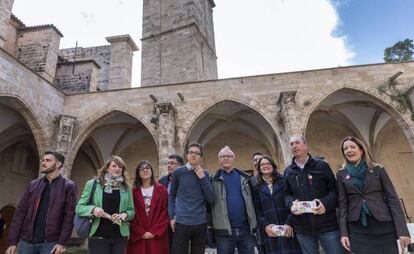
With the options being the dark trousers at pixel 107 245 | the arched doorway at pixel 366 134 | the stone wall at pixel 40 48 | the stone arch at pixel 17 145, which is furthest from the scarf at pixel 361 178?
the stone wall at pixel 40 48

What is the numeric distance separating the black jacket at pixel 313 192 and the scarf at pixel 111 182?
6.38 feet

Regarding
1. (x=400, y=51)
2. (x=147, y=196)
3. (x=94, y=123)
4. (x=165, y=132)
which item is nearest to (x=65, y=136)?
(x=94, y=123)

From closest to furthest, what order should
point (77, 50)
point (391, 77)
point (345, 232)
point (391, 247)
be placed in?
point (391, 247) < point (345, 232) < point (391, 77) < point (77, 50)

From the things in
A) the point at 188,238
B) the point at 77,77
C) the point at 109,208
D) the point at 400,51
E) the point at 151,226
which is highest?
the point at 400,51

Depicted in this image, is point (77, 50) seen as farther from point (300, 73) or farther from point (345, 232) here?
point (345, 232)

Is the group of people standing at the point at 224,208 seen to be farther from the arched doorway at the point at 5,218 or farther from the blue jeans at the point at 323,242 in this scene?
the arched doorway at the point at 5,218

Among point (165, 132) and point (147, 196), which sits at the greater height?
point (165, 132)

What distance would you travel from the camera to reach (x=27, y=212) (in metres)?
3.18

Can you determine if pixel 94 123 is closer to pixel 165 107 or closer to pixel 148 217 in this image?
pixel 165 107

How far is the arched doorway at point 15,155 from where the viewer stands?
11.1 meters

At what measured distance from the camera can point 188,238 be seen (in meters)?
3.15

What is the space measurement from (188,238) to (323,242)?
4.77ft

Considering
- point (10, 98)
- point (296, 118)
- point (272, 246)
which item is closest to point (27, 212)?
point (272, 246)

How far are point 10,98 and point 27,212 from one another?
24.9 feet
